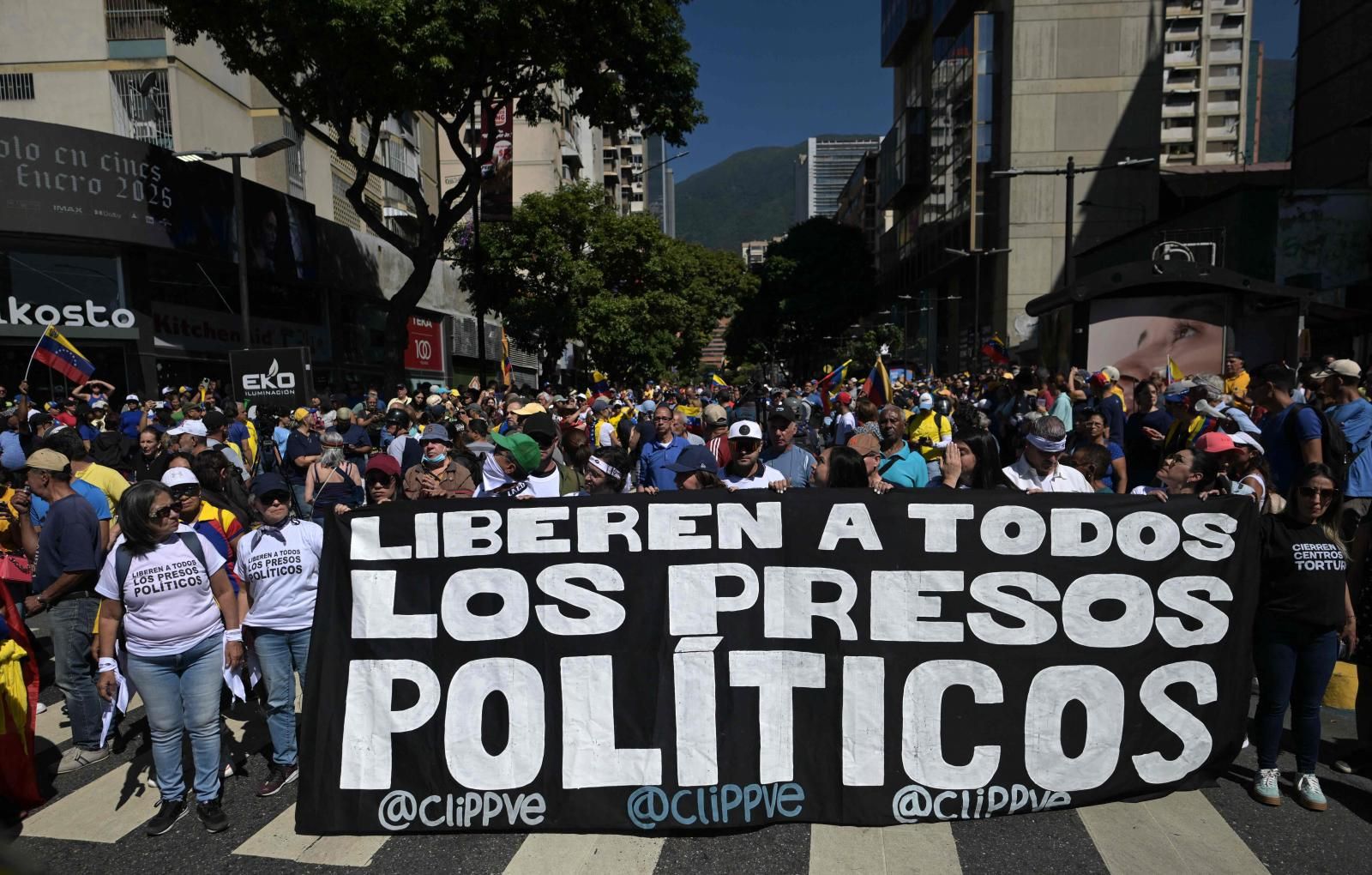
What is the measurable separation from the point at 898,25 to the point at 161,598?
69926mm

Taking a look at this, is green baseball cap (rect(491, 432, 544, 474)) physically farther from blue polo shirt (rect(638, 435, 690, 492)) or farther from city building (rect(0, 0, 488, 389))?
city building (rect(0, 0, 488, 389))

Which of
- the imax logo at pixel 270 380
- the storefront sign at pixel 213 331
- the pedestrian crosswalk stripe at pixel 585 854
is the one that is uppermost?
the storefront sign at pixel 213 331

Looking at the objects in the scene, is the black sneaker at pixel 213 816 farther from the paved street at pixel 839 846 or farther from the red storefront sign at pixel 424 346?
the red storefront sign at pixel 424 346

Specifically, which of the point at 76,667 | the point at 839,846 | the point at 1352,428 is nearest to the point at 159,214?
Result: the point at 76,667

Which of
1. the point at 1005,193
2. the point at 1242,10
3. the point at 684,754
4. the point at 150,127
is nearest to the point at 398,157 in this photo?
the point at 150,127

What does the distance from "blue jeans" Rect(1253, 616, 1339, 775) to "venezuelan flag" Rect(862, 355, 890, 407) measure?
286 inches

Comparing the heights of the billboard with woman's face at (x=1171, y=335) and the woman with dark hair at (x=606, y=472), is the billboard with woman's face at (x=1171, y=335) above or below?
above

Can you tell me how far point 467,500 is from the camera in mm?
4277

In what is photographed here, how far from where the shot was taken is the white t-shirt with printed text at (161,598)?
4.14m

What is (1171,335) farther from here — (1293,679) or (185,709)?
(185,709)

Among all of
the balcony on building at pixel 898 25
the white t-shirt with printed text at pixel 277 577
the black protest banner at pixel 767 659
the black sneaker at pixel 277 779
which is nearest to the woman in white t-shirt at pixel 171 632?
the white t-shirt with printed text at pixel 277 577

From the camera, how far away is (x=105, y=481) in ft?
19.9

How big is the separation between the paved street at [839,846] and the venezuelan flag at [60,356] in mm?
11647

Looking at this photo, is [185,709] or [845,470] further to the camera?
[845,470]
